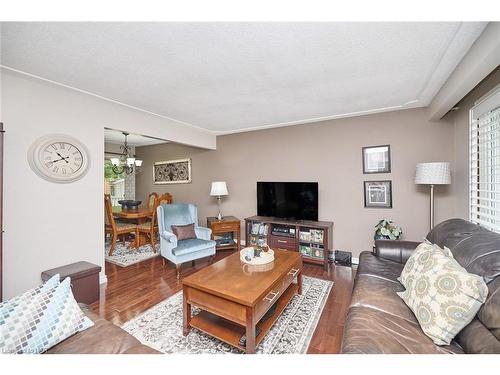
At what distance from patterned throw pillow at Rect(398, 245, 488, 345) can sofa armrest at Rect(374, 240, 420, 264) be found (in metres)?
0.81

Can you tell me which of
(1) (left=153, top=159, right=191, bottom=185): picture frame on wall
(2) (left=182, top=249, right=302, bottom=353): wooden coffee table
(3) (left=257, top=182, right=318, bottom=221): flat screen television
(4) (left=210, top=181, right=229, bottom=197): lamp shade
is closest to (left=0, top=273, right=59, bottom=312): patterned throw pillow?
(2) (left=182, top=249, right=302, bottom=353): wooden coffee table

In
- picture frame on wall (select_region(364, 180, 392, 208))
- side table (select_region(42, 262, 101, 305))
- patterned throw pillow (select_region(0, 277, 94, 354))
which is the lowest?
side table (select_region(42, 262, 101, 305))

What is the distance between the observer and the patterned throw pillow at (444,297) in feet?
3.76

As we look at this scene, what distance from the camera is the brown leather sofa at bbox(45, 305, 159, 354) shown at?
1.08 meters

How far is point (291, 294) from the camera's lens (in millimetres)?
2301

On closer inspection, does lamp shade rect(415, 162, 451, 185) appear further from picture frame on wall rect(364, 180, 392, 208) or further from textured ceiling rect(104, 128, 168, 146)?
textured ceiling rect(104, 128, 168, 146)

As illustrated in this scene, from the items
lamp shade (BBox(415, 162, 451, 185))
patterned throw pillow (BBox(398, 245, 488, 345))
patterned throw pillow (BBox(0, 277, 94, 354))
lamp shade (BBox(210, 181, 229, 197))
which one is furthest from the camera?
lamp shade (BBox(210, 181, 229, 197))

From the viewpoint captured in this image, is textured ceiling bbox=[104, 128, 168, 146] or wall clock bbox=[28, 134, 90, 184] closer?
wall clock bbox=[28, 134, 90, 184]

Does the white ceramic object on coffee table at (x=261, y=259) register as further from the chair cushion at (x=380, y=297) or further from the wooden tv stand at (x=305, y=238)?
the wooden tv stand at (x=305, y=238)

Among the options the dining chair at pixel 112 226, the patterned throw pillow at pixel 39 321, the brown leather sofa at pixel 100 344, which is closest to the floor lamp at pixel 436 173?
the brown leather sofa at pixel 100 344

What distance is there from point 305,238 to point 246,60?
2.67 meters

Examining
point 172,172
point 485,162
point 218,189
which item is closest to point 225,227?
point 218,189

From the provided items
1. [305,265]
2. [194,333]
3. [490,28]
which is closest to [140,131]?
[194,333]

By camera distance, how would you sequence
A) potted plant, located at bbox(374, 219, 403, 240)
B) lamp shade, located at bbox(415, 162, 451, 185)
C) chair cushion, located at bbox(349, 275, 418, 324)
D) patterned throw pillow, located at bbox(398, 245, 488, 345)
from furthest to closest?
potted plant, located at bbox(374, 219, 403, 240), lamp shade, located at bbox(415, 162, 451, 185), chair cushion, located at bbox(349, 275, 418, 324), patterned throw pillow, located at bbox(398, 245, 488, 345)
